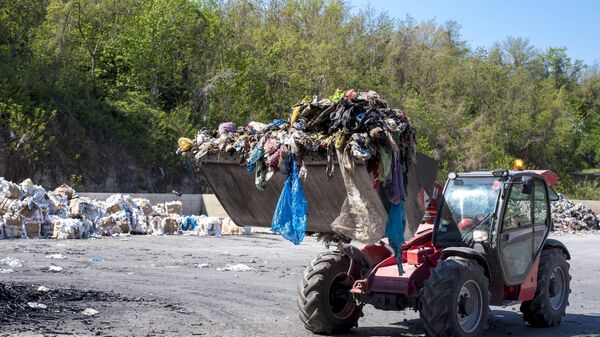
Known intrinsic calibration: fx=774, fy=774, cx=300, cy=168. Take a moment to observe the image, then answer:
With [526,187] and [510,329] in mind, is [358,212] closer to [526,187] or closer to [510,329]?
[526,187]

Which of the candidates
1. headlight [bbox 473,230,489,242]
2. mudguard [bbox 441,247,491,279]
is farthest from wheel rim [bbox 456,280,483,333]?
headlight [bbox 473,230,489,242]

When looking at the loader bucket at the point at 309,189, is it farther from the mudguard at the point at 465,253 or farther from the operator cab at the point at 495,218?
the operator cab at the point at 495,218

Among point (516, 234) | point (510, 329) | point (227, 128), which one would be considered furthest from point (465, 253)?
point (227, 128)

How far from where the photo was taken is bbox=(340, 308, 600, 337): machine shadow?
365 inches

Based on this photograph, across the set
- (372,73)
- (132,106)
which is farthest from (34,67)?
(372,73)

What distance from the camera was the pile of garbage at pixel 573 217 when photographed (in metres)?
34.8

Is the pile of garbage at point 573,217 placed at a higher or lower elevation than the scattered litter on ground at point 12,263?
higher

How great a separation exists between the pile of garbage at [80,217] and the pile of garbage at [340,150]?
1513 cm

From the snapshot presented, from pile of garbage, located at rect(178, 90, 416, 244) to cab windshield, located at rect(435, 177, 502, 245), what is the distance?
1.81 meters

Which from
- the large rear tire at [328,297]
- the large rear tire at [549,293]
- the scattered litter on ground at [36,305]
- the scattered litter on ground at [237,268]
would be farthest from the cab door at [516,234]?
the scattered litter on ground at [237,268]

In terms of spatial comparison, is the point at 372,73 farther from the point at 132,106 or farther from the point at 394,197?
the point at 394,197

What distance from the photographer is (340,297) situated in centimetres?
904

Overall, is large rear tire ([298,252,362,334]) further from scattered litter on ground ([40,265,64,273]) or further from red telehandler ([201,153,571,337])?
scattered litter on ground ([40,265,64,273])

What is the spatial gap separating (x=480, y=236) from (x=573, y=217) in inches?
1133
